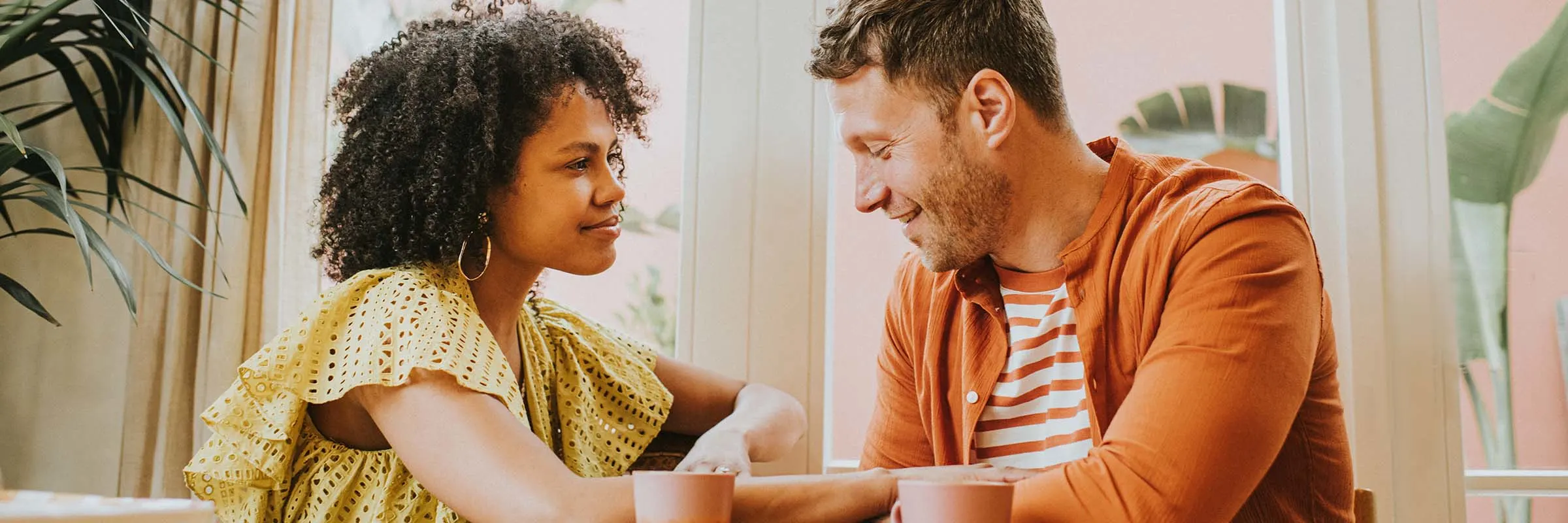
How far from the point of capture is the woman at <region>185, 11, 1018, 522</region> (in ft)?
4.21

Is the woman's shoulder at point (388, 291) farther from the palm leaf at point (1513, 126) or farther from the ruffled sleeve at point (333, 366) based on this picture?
the palm leaf at point (1513, 126)

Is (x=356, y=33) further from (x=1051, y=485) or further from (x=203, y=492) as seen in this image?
(x=1051, y=485)

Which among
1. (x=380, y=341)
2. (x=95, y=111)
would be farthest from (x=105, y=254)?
(x=380, y=341)

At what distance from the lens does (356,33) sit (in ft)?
7.54

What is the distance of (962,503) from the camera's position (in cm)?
85

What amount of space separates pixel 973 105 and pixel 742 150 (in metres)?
0.70

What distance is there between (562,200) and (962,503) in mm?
931

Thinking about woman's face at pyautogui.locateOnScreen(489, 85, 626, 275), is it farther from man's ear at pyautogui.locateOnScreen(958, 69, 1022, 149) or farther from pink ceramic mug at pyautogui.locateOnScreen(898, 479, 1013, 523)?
pink ceramic mug at pyautogui.locateOnScreen(898, 479, 1013, 523)

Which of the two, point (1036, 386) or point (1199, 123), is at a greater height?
point (1199, 123)

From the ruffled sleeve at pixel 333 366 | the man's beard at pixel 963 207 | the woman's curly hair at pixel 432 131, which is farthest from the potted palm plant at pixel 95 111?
the man's beard at pixel 963 207

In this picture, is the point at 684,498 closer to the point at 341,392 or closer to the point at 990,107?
the point at 341,392

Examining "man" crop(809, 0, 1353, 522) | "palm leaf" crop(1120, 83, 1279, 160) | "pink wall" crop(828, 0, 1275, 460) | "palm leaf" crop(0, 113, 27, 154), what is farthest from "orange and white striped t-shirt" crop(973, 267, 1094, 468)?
"palm leaf" crop(0, 113, 27, 154)

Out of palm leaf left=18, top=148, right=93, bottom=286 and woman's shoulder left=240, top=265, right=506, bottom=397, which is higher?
palm leaf left=18, top=148, right=93, bottom=286

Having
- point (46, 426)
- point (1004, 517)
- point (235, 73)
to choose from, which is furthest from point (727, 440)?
point (46, 426)
